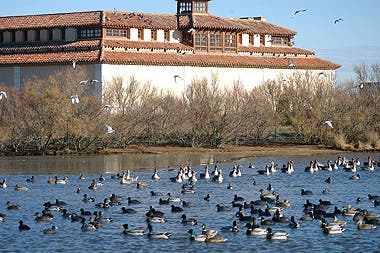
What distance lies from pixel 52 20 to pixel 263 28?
74.2ft

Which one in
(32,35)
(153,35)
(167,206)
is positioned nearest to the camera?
(167,206)

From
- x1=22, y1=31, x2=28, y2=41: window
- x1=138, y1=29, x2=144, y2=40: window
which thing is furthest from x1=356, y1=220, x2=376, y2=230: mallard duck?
x1=22, y1=31, x2=28, y2=41: window

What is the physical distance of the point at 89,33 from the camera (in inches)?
3260

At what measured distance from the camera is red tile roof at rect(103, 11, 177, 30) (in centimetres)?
8280

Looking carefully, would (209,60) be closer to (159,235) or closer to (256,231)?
(256,231)

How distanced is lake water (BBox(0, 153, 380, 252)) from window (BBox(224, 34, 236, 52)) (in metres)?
23.2

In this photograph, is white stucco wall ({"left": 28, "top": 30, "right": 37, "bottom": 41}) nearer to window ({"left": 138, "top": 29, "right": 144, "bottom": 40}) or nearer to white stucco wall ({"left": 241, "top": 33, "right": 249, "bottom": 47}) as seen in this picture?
window ({"left": 138, "top": 29, "right": 144, "bottom": 40})

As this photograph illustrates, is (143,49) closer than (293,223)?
No

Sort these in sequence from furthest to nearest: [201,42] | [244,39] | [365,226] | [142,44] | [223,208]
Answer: [244,39] → [201,42] → [142,44] → [223,208] → [365,226]

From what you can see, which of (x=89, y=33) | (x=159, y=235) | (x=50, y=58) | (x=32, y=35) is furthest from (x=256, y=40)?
(x=159, y=235)

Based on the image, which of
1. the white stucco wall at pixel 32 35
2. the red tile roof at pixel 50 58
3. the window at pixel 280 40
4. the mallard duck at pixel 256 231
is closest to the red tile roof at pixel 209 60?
Answer: the red tile roof at pixel 50 58

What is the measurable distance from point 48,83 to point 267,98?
61.6 ft

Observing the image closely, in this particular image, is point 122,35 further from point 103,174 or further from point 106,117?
point 103,174

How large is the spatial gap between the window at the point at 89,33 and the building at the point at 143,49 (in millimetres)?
80
